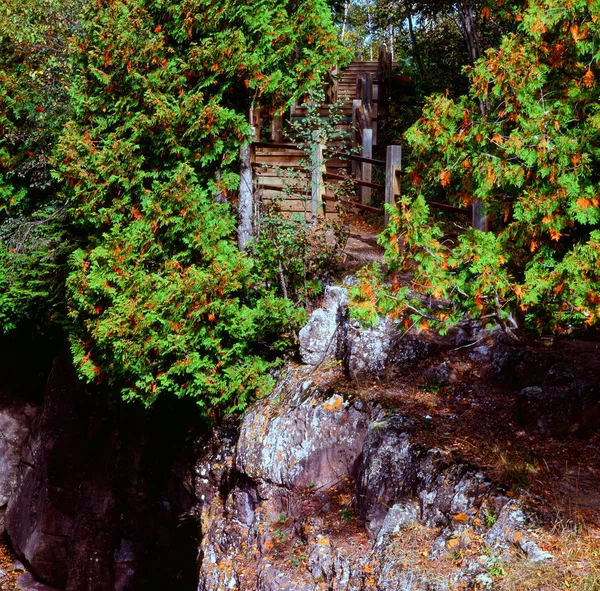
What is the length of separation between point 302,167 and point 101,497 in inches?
264

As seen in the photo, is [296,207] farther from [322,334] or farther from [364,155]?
[322,334]

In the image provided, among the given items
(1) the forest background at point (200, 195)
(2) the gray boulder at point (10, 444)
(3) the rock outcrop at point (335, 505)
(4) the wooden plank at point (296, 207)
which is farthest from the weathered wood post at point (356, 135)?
(2) the gray boulder at point (10, 444)

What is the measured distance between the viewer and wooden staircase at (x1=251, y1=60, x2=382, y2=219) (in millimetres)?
11078

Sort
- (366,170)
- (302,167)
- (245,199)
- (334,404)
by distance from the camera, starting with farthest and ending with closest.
Result: 1. (366,170)
2. (302,167)
3. (245,199)
4. (334,404)

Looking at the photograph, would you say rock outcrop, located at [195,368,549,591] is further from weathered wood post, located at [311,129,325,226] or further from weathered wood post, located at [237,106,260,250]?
weathered wood post, located at [311,129,325,226]

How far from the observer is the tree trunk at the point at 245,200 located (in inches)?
414

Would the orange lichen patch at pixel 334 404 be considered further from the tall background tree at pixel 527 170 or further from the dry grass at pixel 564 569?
the dry grass at pixel 564 569

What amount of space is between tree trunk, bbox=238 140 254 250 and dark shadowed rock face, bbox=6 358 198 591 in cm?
283

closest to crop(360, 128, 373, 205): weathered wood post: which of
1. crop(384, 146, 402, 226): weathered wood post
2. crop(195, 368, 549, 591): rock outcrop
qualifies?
crop(384, 146, 402, 226): weathered wood post

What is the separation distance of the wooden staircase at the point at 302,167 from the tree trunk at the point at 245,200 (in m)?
0.27

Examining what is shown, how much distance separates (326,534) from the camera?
8031 millimetres

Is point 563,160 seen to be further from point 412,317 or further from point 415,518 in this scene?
point 415,518

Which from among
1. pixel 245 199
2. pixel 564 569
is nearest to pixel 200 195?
pixel 245 199

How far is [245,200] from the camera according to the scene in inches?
416
